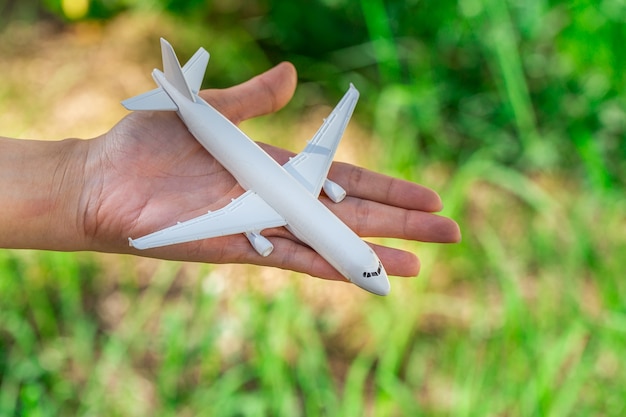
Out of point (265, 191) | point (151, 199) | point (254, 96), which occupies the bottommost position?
point (151, 199)

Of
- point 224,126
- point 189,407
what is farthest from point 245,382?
point 224,126

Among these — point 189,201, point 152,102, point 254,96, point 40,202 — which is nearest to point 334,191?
point 189,201

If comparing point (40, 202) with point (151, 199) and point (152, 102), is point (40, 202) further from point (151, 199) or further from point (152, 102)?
point (152, 102)

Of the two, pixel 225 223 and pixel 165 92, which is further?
pixel 165 92

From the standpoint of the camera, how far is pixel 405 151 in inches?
196

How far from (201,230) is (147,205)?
0.40 m

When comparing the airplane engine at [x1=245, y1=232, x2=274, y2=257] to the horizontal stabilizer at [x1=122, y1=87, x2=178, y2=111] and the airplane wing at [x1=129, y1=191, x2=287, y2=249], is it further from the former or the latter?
the horizontal stabilizer at [x1=122, y1=87, x2=178, y2=111]

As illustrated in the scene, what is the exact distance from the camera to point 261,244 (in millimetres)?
3389

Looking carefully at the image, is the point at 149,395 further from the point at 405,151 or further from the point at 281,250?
the point at 405,151

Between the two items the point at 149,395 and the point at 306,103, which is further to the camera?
the point at 306,103

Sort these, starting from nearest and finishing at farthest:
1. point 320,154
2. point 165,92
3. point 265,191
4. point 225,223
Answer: point 225,223 < point 265,191 < point 320,154 < point 165,92

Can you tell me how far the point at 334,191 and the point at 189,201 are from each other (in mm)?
783

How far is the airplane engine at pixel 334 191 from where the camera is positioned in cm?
364

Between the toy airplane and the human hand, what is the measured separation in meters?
0.10
